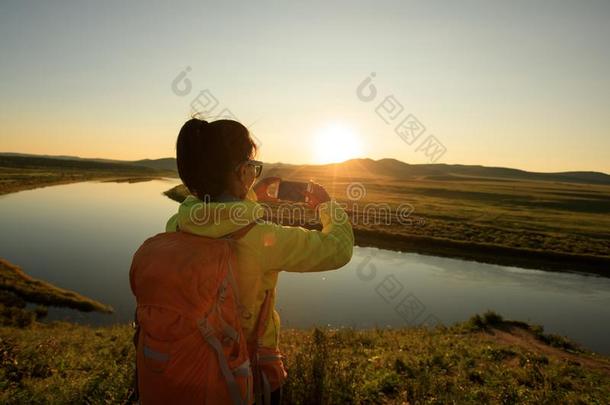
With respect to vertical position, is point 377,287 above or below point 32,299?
above

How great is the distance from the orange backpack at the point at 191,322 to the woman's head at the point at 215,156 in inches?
11.1

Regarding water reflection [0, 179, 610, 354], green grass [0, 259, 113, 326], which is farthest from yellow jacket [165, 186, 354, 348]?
green grass [0, 259, 113, 326]

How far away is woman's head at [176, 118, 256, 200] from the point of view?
220 centimetres

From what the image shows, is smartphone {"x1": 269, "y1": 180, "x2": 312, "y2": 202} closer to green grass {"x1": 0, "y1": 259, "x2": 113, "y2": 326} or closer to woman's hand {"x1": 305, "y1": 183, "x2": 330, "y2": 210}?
woman's hand {"x1": 305, "y1": 183, "x2": 330, "y2": 210}

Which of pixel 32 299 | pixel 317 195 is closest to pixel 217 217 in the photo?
pixel 317 195

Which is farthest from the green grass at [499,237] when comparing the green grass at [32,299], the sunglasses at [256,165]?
the sunglasses at [256,165]

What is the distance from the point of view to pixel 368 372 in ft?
24.8

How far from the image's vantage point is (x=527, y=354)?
1090cm

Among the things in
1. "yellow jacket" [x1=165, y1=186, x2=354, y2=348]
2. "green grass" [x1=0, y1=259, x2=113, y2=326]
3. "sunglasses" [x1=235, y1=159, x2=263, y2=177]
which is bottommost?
"green grass" [x1=0, y1=259, x2=113, y2=326]

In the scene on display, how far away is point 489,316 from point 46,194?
68.4 m

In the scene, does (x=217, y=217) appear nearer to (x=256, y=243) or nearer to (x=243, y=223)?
(x=243, y=223)

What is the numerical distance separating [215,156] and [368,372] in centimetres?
649

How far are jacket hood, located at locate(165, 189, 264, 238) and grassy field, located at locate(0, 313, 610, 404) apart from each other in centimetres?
292

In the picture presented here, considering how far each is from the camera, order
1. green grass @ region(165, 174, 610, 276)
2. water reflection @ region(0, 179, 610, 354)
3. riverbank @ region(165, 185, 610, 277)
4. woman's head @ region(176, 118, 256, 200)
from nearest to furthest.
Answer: woman's head @ region(176, 118, 256, 200)
water reflection @ region(0, 179, 610, 354)
riverbank @ region(165, 185, 610, 277)
green grass @ region(165, 174, 610, 276)
